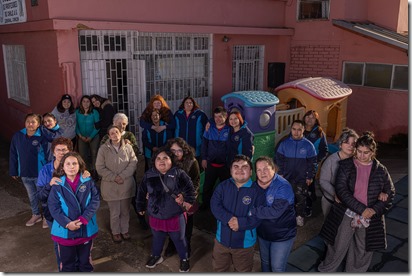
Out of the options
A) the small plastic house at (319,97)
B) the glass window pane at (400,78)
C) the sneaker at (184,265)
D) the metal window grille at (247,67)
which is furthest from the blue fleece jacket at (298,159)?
the glass window pane at (400,78)

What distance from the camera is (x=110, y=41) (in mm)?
7547

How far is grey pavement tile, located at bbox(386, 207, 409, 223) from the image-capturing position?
5320mm

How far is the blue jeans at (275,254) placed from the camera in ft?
11.3

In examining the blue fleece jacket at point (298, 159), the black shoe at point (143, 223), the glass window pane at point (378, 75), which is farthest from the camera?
the glass window pane at point (378, 75)

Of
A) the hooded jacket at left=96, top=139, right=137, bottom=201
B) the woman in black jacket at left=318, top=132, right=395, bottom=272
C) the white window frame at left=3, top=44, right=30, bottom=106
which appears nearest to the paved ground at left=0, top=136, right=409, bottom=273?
the woman in black jacket at left=318, top=132, right=395, bottom=272

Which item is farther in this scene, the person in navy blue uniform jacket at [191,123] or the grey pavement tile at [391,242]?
the person in navy blue uniform jacket at [191,123]

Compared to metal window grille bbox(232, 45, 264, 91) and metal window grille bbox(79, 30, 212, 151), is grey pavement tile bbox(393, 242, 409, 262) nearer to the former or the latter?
metal window grille bbox(79, 30, 212, 151)

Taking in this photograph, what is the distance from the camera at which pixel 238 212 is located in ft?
11.0

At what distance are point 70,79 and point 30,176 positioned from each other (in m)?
2.54

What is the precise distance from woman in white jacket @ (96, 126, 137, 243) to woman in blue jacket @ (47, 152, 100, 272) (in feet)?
2.43

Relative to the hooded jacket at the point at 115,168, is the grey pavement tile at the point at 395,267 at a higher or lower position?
lower

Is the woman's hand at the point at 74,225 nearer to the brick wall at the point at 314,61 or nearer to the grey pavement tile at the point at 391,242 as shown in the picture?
the grey pavement tile at the point at 391,242

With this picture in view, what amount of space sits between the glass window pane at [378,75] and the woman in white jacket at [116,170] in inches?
300

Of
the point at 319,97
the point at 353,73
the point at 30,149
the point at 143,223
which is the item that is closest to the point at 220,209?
the point at 143,223
